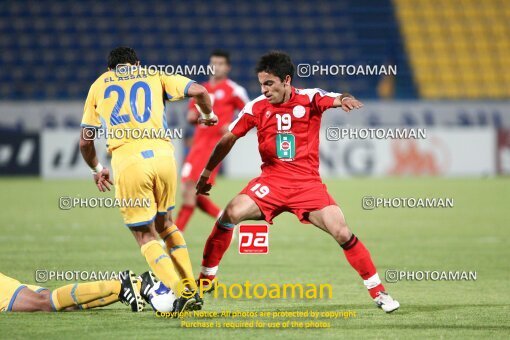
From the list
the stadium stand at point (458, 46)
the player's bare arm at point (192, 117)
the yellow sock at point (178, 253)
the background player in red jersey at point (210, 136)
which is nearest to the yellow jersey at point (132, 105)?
the yellow sock at point (178, 253)

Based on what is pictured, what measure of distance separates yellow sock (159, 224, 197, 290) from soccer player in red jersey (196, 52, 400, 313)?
0.36m

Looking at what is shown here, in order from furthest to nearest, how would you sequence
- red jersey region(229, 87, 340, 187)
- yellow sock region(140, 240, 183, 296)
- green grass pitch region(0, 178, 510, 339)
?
1. red jersey region(229, 87, 340, 187)
2. yellow sock region(140, 240, 183, 296)
3. green grass pitch region(0, 178, 510, 339)

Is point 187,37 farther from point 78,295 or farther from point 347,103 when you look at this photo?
point 78,295

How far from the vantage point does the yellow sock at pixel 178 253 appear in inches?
269

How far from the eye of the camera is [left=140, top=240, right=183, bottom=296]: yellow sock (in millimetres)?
6418

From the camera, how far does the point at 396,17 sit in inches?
1150

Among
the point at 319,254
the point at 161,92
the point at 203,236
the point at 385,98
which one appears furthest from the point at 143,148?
the point at 385,98

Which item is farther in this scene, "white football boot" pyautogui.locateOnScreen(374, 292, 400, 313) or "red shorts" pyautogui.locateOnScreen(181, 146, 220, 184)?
"red shorts" pyautogui.locateOnScreen(181, 146, 220, 184)

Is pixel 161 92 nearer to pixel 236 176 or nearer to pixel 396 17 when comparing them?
pixel 236 176

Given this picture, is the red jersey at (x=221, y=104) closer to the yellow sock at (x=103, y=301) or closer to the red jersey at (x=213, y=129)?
the red jersey at (x=213, y=129)

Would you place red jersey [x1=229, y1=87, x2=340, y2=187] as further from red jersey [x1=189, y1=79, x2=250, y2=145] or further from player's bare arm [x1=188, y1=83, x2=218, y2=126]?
red jersey [x1=189, y1=79, x2=250, y2=145]

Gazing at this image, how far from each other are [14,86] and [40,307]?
2011 centimetres

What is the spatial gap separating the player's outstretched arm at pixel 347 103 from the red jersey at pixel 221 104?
500 cm

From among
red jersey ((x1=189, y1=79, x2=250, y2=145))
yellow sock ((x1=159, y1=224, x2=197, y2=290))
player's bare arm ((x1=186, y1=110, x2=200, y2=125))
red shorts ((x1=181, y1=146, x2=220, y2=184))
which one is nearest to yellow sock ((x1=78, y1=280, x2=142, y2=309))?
yellow sock ((x1=159, y1=224, x2=197, y2=290))
